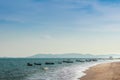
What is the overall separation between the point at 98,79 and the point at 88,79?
2376mm

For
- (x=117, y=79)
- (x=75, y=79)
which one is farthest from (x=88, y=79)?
(x=117, y=79)

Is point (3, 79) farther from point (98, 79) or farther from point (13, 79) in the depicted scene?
point (98, 79)

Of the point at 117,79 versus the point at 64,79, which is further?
the point at 64,79

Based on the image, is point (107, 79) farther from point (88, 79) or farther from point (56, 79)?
point (56, 79)

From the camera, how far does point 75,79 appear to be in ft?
133

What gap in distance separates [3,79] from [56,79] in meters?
13.7

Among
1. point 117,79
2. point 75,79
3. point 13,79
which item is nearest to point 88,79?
point 75,79

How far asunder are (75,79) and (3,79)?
17.3 m

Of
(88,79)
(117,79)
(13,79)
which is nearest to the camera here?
(117,79)

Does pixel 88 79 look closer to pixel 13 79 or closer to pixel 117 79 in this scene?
pixel 117 79

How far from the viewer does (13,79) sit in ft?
161

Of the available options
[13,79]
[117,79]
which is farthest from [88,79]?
[13,79]

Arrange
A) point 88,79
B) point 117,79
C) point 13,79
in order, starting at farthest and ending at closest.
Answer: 1. point 13,79
2. point 88,79
3. point 117,79

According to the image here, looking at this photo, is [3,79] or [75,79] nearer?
[75,79]
